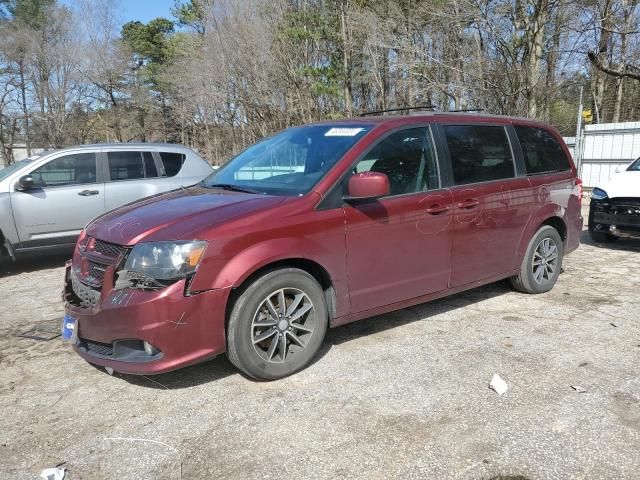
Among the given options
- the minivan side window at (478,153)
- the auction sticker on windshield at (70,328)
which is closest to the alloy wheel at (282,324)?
the auction sticker on windshield at (70,328)

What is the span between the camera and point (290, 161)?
420 centimetres

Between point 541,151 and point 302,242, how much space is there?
3171 mm

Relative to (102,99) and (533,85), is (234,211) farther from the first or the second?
(102,99)

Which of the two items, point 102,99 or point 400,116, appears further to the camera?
point 102,99

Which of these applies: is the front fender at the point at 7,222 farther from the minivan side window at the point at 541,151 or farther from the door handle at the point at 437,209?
the minivan side window at the point at 541,151

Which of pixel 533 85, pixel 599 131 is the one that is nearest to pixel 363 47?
pixel 533 85

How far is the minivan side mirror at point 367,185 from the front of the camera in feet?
11.7

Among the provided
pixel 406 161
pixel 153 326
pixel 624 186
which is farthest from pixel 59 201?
pixel 624 186

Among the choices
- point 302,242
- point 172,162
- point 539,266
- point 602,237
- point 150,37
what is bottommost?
point 602,237

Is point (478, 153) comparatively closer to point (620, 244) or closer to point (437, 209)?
point (437, 209)

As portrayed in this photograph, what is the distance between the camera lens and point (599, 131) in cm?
1573

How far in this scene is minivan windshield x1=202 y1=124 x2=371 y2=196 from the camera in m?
3.83

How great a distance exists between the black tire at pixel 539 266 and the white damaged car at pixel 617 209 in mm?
2579

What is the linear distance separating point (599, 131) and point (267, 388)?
51.6ft
